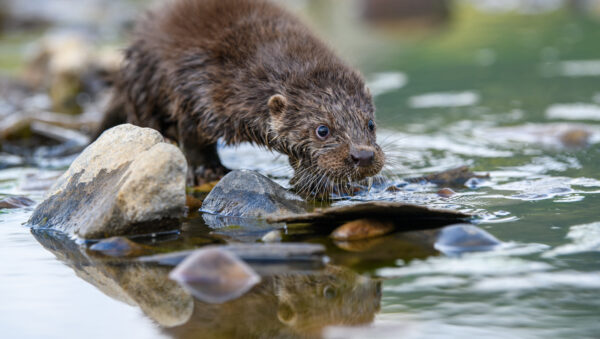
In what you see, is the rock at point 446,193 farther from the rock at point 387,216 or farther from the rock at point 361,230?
the rock at point 361,230

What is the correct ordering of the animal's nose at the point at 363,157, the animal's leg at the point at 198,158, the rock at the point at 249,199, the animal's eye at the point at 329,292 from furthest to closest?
1. the animal's leg at the point at 198,158
2. the animal's nose at the point at 363,157
3. the rock at the point at 249,199
4. the animal's eye at the point at 329,292

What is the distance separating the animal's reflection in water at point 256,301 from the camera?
3215 millimetres

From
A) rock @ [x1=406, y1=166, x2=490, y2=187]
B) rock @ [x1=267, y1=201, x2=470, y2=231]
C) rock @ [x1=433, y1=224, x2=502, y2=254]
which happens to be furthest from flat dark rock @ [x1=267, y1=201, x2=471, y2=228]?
rock @ [x1=406, y1=166, x2=490, y2=187]

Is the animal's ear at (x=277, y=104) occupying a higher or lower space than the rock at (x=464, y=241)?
higher

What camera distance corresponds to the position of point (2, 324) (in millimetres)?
3322

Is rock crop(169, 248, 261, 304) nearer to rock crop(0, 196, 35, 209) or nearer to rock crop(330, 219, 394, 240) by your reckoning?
rock crop(330, 219, 394, 240)

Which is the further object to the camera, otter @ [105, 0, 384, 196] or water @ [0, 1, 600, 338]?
otter @ [105, 0, 384, 196]

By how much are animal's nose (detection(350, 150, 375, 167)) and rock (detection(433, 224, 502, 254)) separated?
1.20 m

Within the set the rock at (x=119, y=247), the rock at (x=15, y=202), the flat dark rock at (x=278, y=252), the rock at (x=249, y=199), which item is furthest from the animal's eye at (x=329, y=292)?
the rock at (x=15, y=202)

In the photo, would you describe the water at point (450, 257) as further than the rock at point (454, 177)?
No

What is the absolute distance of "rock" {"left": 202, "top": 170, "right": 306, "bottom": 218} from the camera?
5.12 meters

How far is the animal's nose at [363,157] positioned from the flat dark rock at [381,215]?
73cm

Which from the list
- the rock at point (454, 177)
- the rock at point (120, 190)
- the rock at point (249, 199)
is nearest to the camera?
the rock at point (120, 190)

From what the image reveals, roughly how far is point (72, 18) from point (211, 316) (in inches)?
1277
